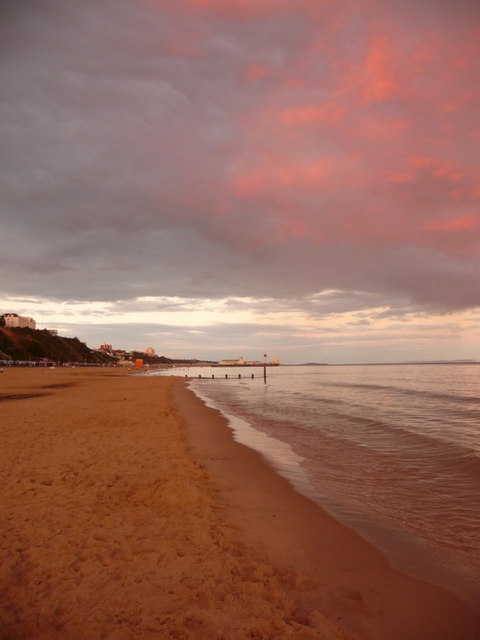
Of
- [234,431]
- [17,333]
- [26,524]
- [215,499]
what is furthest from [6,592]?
[17,333]

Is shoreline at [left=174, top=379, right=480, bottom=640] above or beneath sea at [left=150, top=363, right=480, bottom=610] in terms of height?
above

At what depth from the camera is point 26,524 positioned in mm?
6004

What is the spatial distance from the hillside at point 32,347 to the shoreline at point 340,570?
127332 mm

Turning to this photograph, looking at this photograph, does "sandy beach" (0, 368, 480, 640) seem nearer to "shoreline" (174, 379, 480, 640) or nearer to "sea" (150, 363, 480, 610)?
"shoreline" (174, 379, 480, 640)

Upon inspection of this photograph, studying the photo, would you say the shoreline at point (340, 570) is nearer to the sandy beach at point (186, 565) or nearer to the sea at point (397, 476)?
the sandy beach at point (186, 565)

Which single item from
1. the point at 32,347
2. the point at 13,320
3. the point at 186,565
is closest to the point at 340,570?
the point at 186,565

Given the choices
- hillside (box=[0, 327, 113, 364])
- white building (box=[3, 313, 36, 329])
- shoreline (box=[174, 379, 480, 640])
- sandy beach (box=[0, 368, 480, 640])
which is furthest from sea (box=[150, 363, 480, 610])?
white building (box=[3, 313, 36, 329])

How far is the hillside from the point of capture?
124 metres

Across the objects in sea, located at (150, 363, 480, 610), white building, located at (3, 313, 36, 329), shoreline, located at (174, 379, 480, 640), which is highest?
white building, located at (3, 313, 36, 329)

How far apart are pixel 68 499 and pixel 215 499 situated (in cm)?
294

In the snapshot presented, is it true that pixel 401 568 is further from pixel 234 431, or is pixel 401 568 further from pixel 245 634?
pixel 234 431

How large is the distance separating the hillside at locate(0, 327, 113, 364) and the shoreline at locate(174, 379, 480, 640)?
418ft

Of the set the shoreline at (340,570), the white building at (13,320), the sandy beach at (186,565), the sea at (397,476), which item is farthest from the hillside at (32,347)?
the shoreline at (340,570)

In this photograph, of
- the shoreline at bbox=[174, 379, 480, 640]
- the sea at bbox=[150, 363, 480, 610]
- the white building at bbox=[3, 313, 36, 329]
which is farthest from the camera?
the white building at bbox=[3, 313, 36, 329]
